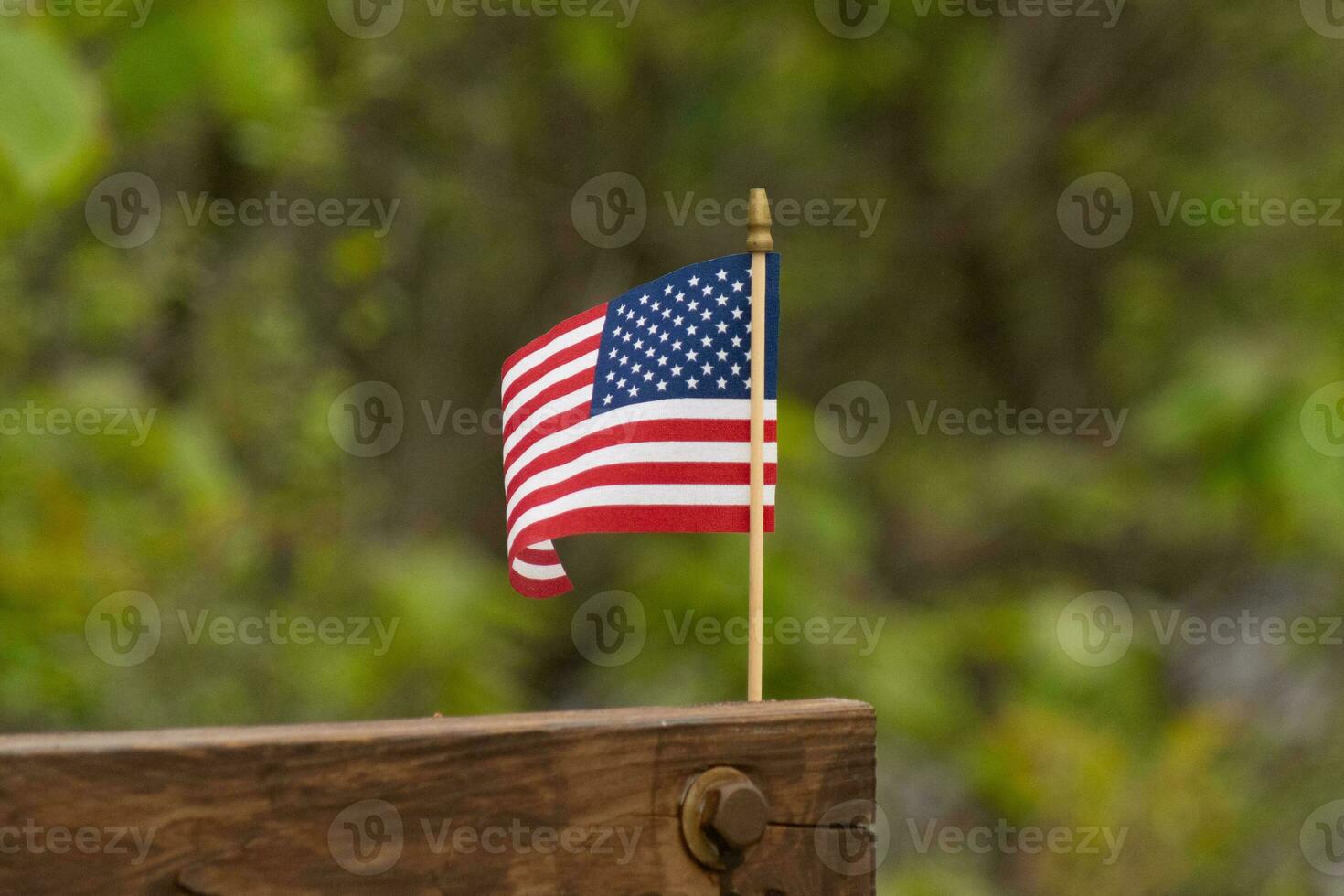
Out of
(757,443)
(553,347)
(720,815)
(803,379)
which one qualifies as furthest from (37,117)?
(803,379)

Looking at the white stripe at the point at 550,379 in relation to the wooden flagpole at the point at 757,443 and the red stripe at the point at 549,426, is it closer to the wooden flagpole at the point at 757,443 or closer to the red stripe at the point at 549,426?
the red stripe at the point at 549,426

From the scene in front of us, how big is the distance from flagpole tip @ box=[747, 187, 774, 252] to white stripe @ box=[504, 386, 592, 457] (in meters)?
0.22

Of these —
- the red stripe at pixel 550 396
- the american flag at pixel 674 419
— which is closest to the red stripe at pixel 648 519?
the american flag at pixel 674 419

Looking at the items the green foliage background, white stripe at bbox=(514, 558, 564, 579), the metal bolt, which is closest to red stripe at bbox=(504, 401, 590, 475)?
white stripe at bbox=(514, 558, 564, 579)

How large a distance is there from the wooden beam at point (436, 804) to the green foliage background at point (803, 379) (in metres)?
1.26

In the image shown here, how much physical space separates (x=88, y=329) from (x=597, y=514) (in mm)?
2063

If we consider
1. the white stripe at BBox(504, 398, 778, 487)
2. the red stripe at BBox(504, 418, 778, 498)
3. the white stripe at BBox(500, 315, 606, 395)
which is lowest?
the red stripe at BBox(504, 418, 778, 498)

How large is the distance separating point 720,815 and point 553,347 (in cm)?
51

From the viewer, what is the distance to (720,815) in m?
1.28

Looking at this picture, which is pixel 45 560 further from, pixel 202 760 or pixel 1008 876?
pixel 1008 876

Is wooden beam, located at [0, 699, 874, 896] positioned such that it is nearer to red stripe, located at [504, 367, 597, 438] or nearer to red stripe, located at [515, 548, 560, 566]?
red stripe, located at [515, 548, 560, 566]

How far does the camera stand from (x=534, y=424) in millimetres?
1481

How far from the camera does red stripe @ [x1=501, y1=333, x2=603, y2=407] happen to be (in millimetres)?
1451

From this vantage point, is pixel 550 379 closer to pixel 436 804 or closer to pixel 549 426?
pixel 549 426
